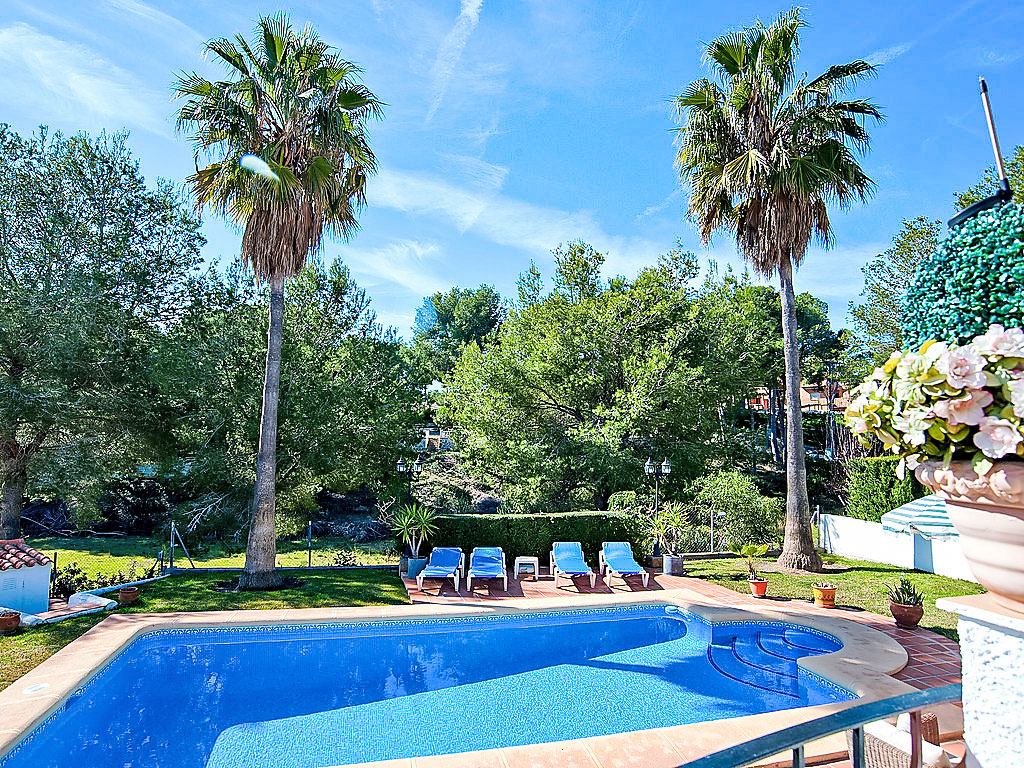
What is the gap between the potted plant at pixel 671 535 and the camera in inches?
552

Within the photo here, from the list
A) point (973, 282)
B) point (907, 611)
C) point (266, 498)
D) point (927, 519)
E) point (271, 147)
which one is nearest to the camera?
point (973, 282)

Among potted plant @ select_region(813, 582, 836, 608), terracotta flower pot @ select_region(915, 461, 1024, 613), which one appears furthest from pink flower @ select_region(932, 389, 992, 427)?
potted plant @ select_region(813, 582, 836, 608)

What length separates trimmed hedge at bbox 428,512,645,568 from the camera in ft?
46.3

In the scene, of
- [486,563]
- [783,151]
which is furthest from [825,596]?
[783,151]

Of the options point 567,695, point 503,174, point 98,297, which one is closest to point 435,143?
point 503,174

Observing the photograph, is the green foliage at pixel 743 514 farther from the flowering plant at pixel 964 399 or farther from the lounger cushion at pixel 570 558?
the flowering plant at pixel 964 399

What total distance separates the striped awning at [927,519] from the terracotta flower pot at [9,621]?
37.6ft

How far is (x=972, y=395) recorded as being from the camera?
4.69ft

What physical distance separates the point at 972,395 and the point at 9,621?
38.9ft

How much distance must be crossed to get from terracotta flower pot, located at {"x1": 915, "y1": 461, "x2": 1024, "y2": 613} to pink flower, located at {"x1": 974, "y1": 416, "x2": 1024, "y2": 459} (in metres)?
0.05

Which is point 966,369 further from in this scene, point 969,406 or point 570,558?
point 570,558

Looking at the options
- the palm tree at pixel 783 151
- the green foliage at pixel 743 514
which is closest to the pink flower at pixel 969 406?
the palm tree at pixel 783 151

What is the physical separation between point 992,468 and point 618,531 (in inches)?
551

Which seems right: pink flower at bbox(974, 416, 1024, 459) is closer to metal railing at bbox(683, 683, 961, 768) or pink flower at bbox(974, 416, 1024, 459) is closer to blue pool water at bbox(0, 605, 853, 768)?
metal railing at bbox(683, 683, 961, 768)
